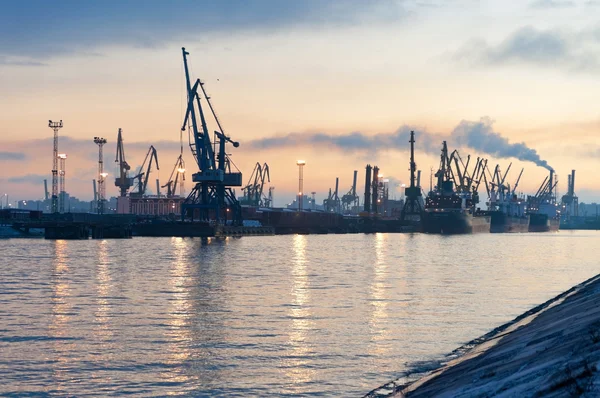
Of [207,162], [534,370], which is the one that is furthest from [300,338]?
[207,162]

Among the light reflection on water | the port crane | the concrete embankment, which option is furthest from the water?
the port crane

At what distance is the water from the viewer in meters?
21.6

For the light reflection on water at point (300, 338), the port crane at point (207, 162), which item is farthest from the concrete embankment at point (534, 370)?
the port crane at point (207, 162)

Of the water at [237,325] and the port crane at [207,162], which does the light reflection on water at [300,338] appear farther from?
the port crane at [207,162]

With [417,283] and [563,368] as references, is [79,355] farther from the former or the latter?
[417,283]

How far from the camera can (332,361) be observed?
24297 mm

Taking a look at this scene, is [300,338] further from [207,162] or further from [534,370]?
[207,162]

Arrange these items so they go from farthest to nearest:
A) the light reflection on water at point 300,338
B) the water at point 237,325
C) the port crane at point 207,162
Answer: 1. the port crane at point 207,162
2. the light reflection on water at point 300,338
3. the water at point 237,325

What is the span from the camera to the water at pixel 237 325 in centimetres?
2161

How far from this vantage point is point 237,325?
105 feet

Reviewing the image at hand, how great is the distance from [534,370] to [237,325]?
1979 centimetres

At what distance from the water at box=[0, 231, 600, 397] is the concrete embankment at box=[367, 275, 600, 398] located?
2.65 meters

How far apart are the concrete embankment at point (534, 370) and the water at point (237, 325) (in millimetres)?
2651

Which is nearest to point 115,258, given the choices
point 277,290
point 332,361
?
Result: point 277,290
